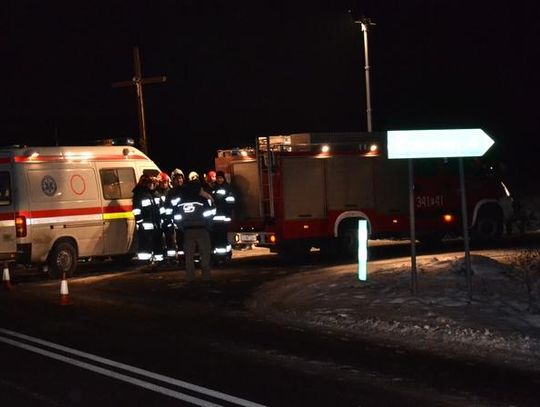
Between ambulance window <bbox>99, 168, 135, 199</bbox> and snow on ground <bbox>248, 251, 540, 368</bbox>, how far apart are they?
4.42 m

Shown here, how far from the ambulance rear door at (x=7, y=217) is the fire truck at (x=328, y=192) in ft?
15.7

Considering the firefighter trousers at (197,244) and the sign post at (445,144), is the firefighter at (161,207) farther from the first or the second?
the sign post at (445,144)

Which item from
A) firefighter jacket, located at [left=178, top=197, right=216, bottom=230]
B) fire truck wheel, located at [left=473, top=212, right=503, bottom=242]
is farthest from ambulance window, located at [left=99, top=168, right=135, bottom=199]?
fire truck wheel, located at [left=473, top=212, right=503, bottom=242]

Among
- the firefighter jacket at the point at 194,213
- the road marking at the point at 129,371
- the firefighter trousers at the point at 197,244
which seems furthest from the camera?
the firefighter trousers at the point at 197,244

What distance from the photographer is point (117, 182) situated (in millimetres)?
16469

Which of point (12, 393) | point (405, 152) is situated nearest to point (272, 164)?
point (405, 152)

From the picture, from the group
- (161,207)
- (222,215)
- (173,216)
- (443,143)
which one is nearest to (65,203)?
(161,207)

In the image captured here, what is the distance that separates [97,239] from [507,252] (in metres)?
8.48

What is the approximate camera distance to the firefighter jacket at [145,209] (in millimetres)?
15469

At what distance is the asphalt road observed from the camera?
6.53 m

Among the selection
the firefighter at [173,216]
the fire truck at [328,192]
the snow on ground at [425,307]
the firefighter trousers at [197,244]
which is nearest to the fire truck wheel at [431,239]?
the fire truck at [328,192]

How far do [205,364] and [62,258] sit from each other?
27.9 ft

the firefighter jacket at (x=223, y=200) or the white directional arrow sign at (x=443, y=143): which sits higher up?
the white directional arrow sign at (x=443, y=143)

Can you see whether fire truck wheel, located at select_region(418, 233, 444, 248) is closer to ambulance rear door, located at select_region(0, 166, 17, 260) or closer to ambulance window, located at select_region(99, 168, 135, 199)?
ambulance window, located at select_region(99, 168, 135, 199)
